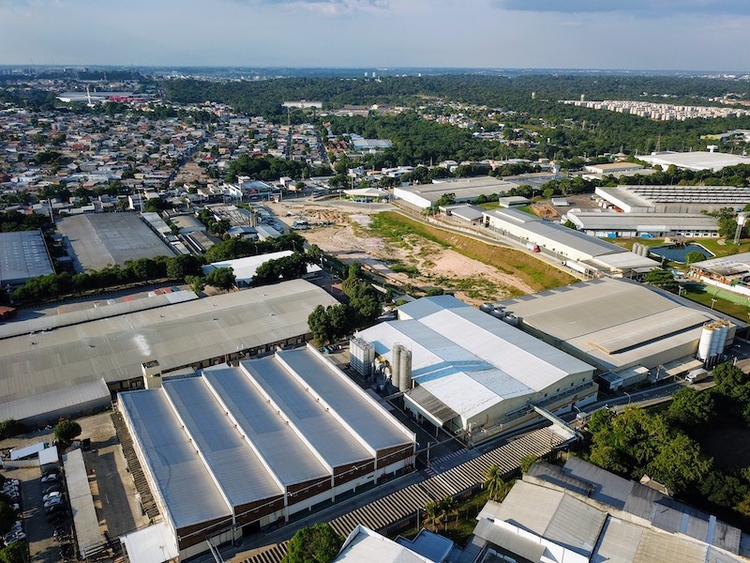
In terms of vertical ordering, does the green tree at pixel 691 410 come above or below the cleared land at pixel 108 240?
below

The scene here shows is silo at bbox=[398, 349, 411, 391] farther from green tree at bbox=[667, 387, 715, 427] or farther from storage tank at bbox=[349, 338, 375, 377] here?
green tree at bbox=[667, 387, 715, 427]

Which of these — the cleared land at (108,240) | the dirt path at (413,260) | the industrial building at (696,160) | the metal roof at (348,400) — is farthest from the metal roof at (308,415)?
the industrial building at (696,160)

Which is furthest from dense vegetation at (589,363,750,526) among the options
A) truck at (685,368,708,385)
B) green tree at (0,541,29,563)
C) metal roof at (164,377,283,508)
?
green tree at (0,541,29,563)

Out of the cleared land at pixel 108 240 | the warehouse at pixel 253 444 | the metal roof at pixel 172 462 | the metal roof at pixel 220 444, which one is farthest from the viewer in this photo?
the cleared land at pixel 108 240

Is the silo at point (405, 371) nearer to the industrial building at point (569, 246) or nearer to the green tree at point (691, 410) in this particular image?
the green tree at point (691, 410)

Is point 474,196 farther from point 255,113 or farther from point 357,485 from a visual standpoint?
point 255,113

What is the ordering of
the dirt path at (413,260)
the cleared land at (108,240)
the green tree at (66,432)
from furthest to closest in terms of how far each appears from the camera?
the cleared land at (108,240) < the dirt path at (413,260) < the green tree at (66,432)
